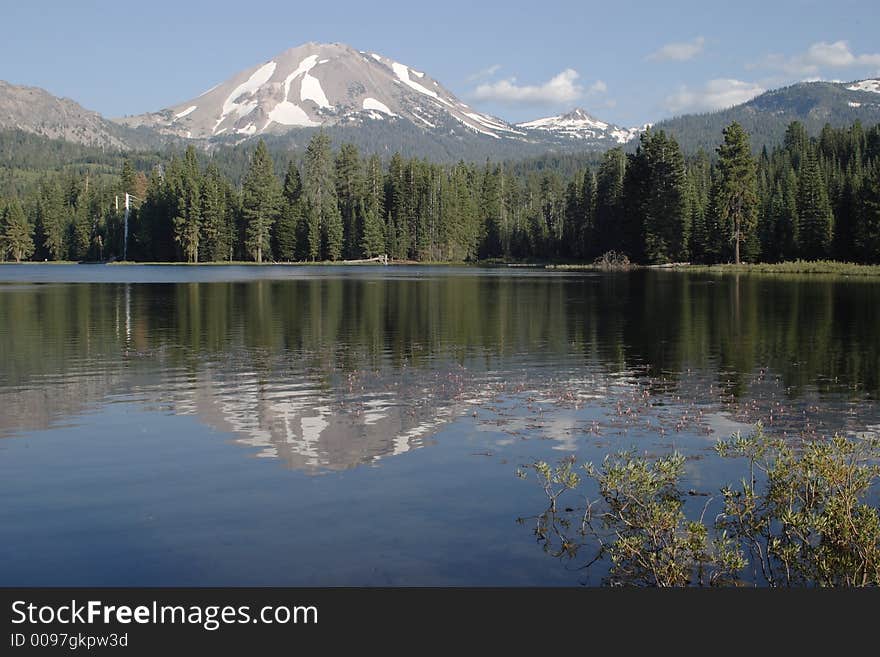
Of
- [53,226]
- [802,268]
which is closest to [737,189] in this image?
[802,268]

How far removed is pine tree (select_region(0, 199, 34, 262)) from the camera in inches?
6663

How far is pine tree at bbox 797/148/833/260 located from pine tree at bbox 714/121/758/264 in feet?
21.5

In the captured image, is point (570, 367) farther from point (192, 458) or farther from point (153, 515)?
point (153, 515)

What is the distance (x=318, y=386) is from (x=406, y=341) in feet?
35.9

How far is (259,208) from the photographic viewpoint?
149875 mm

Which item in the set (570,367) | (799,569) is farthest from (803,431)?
(570,367)

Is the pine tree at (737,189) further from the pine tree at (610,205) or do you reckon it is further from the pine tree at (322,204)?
the pine tree at (322,204)

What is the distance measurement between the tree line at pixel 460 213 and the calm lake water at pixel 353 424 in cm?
7152

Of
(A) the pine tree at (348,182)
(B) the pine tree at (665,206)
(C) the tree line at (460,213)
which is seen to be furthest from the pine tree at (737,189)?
(A) the pine tree at (348,182)

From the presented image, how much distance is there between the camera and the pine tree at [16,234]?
6663 inches

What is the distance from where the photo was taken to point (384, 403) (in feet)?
69.8

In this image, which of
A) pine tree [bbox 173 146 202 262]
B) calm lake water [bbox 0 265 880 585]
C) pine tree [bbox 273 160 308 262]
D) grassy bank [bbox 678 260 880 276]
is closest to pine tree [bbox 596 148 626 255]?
grassy bank [bbox 678 260 880 276]

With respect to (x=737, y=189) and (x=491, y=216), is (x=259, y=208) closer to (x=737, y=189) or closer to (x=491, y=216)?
(x=491, y=216)

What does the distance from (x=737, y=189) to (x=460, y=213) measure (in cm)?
7162
